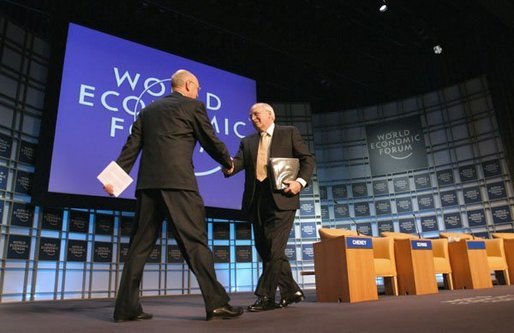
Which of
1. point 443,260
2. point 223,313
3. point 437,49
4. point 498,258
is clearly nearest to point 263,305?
point 223,313

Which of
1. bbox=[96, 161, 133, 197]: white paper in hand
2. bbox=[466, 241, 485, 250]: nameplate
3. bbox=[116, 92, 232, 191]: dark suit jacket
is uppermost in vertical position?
bbox=[116, 92, 232, 191]: dark suit jacket

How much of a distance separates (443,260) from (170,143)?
4103 mm

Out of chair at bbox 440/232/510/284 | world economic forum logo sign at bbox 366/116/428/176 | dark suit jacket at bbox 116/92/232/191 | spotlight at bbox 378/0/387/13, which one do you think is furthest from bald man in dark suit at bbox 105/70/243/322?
world economic forum logo sign at bbox 366/116/428/176

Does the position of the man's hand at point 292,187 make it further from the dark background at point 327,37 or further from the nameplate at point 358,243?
the dark background at point 327,37

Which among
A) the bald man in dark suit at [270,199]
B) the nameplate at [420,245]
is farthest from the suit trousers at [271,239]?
the nameplate at [420,245]

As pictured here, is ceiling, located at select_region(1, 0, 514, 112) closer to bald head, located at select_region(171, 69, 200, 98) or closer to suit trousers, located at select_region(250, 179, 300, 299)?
bald head, located at select_region(171, 69, 200, 98)

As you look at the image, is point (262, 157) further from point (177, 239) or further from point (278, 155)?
point (177, 239)

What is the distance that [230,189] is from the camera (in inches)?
262

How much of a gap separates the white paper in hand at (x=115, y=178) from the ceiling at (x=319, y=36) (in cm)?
499

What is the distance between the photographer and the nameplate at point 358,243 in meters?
3.48

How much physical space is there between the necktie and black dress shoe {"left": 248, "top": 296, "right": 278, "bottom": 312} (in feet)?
2.56

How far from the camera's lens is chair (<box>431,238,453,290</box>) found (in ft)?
16.0

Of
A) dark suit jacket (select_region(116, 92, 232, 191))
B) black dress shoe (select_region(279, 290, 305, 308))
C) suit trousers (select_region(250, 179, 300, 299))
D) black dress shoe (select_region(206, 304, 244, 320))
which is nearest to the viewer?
black dress shoe (select_region(206, 304, 244, 320))

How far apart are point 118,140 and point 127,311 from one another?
4.21 meters
